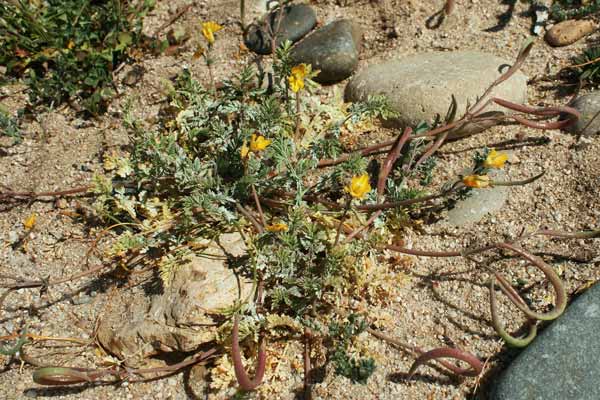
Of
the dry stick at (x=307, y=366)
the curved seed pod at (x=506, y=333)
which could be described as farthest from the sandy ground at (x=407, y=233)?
the curved seed pod at (x=506, y=333)

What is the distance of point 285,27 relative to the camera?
448 centimetres

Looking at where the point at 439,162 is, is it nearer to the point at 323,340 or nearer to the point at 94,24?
the point at 323,340

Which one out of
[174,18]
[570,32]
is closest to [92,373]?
[174,18]

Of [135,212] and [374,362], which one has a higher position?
[135,212]

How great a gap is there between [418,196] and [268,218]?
93 centimetres

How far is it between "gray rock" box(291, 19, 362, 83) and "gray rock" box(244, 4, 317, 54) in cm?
19

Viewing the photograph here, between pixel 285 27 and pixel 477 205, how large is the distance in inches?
85.9

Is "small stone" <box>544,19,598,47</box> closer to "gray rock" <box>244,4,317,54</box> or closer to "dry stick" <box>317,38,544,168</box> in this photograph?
"dry stick" <box>317,38,544,168</box>

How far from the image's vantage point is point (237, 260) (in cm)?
324

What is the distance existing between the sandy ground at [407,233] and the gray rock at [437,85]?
0.22m

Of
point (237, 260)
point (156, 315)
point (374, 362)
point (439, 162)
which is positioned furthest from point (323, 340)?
point (439, 162)

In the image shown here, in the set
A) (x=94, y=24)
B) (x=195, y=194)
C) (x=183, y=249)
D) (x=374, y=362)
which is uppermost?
(x=94, y=24)

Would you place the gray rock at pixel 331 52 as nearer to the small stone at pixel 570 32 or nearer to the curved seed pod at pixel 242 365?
the small stone at pixel 570 32

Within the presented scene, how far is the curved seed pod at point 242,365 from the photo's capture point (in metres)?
2.59
